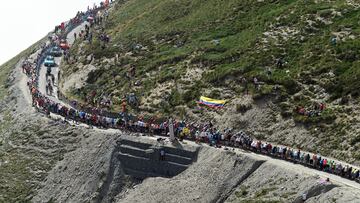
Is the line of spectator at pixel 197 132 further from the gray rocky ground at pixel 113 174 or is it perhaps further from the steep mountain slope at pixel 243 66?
the steep mountain slope at pixel 243 66

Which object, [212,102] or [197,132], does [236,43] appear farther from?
[197,132]

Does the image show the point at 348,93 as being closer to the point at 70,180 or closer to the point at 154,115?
the point at 154,115

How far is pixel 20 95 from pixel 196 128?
112 ft

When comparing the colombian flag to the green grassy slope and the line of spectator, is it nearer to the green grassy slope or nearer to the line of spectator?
the green grassy slope

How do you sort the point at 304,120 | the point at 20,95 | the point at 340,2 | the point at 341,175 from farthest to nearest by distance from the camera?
the point at 20,95, the point at 340,2, the point at 304,120, the point at 341,175

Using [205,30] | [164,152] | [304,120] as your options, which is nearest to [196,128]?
[164,152]

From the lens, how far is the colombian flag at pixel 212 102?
71500 mm

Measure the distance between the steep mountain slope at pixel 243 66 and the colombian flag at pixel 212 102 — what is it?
84 cm

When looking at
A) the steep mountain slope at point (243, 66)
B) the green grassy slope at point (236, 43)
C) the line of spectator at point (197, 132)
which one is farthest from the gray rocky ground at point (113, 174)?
the green grassy slope at point (236, 43)

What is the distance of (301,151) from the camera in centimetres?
5912

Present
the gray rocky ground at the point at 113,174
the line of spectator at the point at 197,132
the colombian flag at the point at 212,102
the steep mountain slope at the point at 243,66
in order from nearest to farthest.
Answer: the gray rocky ground at the point at 113,174 → the line of spectator at the point at 197,132 → the steep mountain slope at the point at 243,66 → the colombian flag at the point at 212,102

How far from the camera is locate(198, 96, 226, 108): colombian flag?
235 feet

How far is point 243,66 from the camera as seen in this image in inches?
3009

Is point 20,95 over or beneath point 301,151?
over
